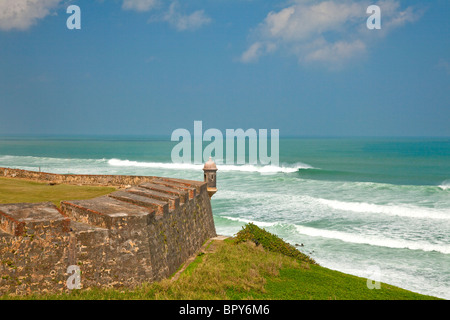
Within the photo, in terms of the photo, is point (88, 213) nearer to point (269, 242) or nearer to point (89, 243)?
point (89, 243)

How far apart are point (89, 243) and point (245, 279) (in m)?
5.06

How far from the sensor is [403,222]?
92.4 feet

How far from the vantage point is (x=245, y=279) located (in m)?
12.6

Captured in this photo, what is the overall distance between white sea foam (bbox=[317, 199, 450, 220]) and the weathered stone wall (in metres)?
22.4

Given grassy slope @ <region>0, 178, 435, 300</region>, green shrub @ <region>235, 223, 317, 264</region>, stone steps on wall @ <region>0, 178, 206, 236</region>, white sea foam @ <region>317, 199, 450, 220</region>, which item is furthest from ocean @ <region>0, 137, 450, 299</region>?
stone steps on wall @ <region>0, 178, 206, 236</region>

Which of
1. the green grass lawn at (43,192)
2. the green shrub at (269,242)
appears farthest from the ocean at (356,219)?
the green grass lawn at (43,192)

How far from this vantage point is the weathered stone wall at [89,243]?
966 cm

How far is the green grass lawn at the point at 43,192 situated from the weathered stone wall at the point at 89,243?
375 cm

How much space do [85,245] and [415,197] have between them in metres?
34.9

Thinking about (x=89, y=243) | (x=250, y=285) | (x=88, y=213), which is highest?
(x=88, y=213)

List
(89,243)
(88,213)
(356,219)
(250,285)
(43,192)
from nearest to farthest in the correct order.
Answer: (89,243), (88,213), (250,285), (43,192), (356,219)

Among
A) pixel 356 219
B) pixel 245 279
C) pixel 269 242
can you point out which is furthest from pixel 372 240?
pixel 245 279

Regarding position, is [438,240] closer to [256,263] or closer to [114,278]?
[256,263]
